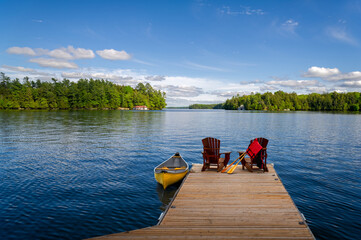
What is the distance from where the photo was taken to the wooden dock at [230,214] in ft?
16.6

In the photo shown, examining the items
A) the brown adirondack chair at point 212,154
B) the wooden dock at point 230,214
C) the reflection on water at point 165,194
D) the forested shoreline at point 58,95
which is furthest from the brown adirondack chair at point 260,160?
the forested shoreline at point 58,95

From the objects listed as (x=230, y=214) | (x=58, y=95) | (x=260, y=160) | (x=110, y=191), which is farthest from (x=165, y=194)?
(x=58, y=95)

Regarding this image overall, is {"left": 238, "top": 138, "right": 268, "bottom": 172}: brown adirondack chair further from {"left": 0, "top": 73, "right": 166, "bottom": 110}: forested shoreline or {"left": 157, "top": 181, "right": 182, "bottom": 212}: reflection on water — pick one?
{"left": 0, "top": 73, "right": 166, "bottom": 110}: forested shoreline

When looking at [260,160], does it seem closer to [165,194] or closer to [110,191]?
[165,194]

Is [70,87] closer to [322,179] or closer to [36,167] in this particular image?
[36,167]

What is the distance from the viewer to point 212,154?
1140 centimetres

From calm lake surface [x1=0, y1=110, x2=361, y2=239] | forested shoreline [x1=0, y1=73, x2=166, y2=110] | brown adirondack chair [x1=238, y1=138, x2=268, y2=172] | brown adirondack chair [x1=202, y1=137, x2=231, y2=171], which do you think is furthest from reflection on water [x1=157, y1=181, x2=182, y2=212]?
forested shoreline [x1=0, y1=73, x2=166, y2=110]

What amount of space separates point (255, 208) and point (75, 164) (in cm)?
1282

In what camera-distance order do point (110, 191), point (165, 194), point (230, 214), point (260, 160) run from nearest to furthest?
point (230, 214) → point (165, 194) → point (110, 191) → point (260, 160)

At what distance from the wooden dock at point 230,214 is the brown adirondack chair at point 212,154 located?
1.75 meters

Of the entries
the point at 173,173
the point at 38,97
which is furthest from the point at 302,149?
the point at 38,97

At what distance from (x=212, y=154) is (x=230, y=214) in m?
5.27

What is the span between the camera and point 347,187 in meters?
11.1

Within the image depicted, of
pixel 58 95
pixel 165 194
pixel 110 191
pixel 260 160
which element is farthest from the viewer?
pixel 58 95
